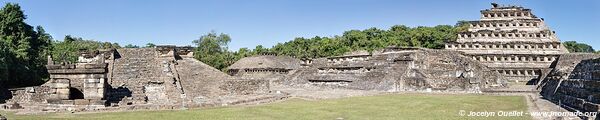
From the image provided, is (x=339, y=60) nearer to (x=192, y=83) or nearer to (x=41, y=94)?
(x=192, y=83)

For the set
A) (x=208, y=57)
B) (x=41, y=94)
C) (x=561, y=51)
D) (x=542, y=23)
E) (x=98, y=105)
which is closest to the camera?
(x=98, y=105)

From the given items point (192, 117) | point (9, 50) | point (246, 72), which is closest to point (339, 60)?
point (246, 72)

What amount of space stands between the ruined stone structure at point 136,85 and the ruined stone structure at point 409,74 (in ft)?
25.6

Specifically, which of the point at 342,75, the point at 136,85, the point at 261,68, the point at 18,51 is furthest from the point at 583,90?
the point at 261,68

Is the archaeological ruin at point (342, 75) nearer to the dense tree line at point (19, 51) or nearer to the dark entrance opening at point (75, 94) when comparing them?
the dark entrance opening at point (75, 94)

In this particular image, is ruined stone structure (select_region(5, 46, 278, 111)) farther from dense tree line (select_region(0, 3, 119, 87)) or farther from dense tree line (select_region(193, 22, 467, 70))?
dense tree line (select_region(193, 22, 467, 70))

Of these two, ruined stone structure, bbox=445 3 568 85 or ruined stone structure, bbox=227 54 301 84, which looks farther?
ruined stone structure, bbox=227 54 301 84

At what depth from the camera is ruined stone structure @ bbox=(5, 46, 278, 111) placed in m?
20.0

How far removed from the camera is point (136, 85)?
2358 cm

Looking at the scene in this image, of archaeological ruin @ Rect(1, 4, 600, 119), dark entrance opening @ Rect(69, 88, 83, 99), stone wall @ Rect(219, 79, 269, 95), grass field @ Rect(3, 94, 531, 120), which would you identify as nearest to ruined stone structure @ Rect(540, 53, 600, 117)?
archaeological ruin @ Rect(1, 4, 600, 119)

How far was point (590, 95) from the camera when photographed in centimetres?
1528

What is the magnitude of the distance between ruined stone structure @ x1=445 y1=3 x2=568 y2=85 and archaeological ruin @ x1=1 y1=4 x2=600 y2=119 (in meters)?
0.08

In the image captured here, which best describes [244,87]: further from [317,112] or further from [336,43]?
[336,43]

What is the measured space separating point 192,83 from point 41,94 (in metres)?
6.88
